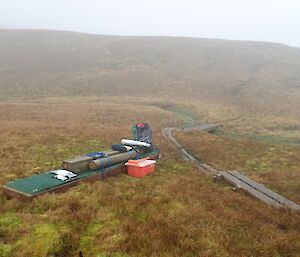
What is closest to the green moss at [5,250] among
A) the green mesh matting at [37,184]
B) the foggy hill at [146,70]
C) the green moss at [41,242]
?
the green moss at [41,242]

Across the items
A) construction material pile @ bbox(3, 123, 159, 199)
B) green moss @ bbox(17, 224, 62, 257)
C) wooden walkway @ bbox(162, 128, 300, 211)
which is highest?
green moss @ bbox(17, 224, 62, 257)

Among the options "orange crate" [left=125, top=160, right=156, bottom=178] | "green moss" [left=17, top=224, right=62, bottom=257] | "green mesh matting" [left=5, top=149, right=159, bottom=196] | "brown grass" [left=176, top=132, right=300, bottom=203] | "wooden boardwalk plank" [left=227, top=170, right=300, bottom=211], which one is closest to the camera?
"green moss" [left=17, top=224, right=62, bottom=257]

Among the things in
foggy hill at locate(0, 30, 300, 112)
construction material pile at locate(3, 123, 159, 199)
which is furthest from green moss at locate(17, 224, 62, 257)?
foggy hill at locate(0, 30, 300, 112)

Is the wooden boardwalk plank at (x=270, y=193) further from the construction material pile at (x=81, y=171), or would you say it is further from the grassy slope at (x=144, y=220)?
the construction material pile at (x=81, y=171)

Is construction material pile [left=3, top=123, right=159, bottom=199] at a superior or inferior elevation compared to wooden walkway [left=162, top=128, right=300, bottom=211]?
superior

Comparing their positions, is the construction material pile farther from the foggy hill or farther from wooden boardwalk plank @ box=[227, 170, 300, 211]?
the foggy hill

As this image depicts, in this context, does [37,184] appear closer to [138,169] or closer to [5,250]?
[5,250]
